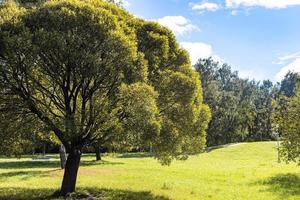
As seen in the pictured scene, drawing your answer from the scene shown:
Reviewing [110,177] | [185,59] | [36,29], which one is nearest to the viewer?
[36,29]

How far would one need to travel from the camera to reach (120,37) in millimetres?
19844

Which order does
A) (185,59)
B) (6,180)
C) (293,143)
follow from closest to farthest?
(293,143)
(185,59)
(6,180)

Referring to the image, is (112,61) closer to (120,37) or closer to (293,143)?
(120,37)

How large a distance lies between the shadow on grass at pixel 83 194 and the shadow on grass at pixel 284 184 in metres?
8.99

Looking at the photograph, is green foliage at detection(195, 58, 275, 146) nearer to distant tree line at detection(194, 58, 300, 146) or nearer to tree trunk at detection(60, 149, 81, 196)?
distant tree line at detection(194, 58, 300, 146)

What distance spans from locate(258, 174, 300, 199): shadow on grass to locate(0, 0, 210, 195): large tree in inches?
341

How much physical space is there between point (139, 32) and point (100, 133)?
20.5ft

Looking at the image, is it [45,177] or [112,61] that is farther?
[45,177]

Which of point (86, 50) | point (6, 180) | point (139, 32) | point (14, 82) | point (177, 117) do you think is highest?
point (139, 32)

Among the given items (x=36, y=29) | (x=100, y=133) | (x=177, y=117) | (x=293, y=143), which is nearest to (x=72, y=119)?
(x=100, y=133)

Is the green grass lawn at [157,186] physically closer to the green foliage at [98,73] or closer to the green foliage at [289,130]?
the green foliage at [98,73]

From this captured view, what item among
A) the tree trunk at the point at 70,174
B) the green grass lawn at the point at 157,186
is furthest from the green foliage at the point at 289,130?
the tree trunk at the point at 70,174

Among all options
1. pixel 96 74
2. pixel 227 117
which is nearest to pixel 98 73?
pixel 96 74

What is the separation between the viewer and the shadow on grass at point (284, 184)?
27.6 m
